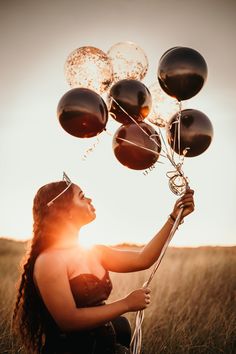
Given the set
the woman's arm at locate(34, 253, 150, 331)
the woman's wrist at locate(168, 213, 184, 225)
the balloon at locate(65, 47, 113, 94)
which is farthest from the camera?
the balloon at locate(65, 47, 113, 94)

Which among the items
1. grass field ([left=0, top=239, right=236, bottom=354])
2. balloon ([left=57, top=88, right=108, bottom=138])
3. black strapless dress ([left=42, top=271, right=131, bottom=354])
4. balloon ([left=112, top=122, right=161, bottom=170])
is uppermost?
balloon ([left=57, top=88, right=108, bottom=138])

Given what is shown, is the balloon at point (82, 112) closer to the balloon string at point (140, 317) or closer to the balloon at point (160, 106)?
the balloon at point (160, 106)

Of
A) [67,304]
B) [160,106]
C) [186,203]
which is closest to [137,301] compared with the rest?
[67,304]

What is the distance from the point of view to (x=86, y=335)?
7.88 ft

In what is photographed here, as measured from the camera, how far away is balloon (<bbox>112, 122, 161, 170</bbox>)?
266 cm

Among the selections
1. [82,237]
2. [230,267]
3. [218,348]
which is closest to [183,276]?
[230,267]

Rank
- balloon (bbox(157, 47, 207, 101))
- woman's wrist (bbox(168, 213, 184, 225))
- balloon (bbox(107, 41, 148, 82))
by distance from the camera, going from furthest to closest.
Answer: balloon (bbox(107, 41, 148, 82)) < balloon (bbox(157, 47, 207, 101)) < woman's wrist (bbox(168, 213, 184, 225))

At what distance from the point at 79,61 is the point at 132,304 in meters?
1.79

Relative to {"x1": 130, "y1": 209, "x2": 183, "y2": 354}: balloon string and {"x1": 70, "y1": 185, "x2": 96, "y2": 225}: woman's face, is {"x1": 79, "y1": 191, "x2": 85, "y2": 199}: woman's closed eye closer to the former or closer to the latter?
{"x1": 70, "y1": 185, "x2": 96, "y2": 225}: woman's face

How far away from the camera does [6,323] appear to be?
15.1 feet

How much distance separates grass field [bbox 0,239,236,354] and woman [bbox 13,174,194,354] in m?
1.62

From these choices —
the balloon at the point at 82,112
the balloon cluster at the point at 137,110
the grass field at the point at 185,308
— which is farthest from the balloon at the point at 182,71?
the grass field at the point at 185,308

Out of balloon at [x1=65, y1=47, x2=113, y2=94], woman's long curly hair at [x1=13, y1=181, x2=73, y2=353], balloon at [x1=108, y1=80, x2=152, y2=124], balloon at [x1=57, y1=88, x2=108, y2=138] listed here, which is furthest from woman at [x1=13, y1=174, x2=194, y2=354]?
balloon at [x1=65, y1=47, x2=113, y2=94]

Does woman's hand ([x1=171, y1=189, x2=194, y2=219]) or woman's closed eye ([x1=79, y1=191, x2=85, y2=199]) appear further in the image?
woman's closed eye ([x1=79, y1=191, x2=85, y2=199])
